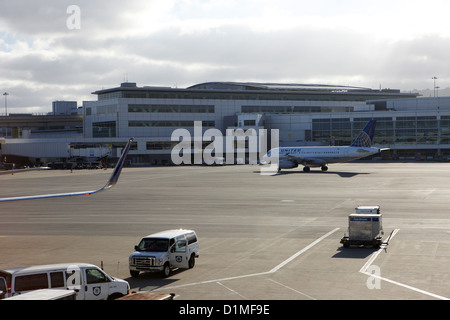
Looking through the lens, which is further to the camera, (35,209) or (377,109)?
(377,109)

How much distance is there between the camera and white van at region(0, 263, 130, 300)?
65.6 ft

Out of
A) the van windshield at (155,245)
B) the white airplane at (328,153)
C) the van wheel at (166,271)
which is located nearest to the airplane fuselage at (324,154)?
the white airplane at (328,153)

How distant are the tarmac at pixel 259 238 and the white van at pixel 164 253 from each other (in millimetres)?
507

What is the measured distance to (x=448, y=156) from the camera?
154 metres

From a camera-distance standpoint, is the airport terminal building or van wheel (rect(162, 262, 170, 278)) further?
the airport terminal building

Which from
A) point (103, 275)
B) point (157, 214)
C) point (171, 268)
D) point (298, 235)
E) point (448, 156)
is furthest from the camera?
point (448, 156)

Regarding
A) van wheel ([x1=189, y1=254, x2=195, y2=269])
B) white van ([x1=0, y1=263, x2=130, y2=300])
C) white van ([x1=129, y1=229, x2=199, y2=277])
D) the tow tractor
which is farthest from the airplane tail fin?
white van ([x1=0, y1=263, x2=130, y2=300])

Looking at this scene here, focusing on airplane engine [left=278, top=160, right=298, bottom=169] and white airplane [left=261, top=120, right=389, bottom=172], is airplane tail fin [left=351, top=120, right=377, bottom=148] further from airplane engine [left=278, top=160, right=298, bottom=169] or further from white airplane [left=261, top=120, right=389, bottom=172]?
airplane engine [left=278, top=160, right=298, bottom=169]

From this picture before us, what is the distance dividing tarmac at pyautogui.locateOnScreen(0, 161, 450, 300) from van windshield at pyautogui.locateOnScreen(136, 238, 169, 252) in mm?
1282

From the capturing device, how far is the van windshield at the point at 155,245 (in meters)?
27.6

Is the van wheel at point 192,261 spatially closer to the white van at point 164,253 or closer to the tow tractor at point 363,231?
the white van at point 164,253

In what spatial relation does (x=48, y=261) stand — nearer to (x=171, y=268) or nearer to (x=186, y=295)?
(x=171, y=268)

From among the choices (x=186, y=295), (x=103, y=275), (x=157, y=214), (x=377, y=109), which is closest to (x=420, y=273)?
(x=186, y=295)
